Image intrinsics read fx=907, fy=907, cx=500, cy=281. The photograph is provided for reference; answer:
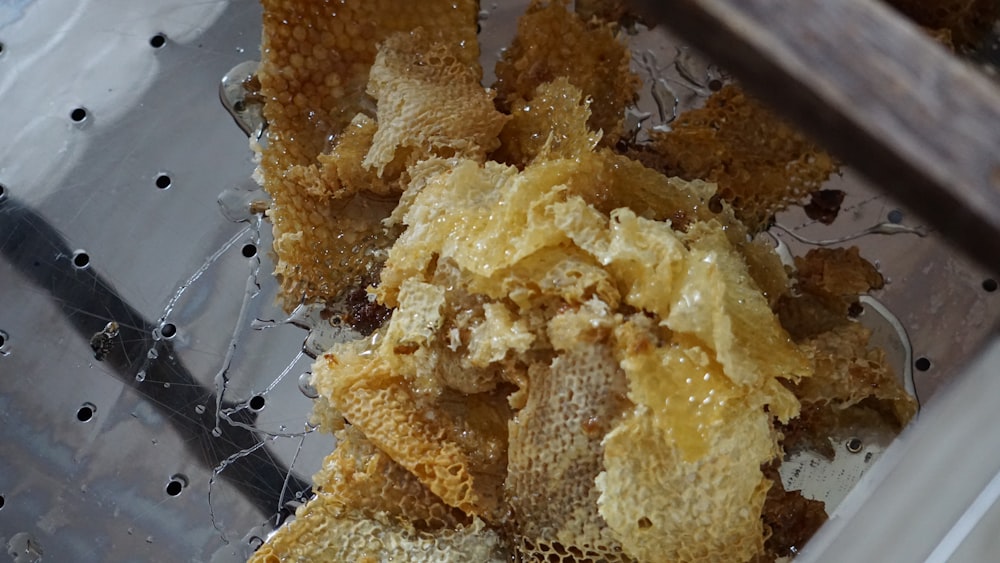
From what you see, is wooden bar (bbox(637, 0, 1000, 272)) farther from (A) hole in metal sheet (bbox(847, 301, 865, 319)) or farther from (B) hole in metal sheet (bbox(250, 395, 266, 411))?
(B) hole in metal sheet (bbox(250, 395, 266, 411))

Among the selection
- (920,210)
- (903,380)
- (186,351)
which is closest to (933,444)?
(920,210)

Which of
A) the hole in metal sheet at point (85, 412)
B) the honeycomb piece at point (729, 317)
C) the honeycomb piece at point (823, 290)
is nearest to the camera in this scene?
the honeycomb piece at point (729, 317)

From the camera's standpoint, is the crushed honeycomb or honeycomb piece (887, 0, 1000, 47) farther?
honeycomb piece (887, 0, 1000, 47)

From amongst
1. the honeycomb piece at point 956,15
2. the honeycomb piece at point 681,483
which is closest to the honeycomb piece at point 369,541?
the honeycomb piece at point 681,483

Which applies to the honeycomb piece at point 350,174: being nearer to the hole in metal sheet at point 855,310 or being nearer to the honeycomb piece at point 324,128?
the honeycomb piece at point 324,128

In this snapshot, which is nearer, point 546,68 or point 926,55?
point 926,55

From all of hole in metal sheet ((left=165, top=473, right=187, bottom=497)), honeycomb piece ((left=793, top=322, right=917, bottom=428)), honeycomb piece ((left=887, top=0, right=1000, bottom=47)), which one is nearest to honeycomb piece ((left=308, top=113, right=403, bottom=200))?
hole in metal sheet ((left=165, top=473, right=187, bottom=497))

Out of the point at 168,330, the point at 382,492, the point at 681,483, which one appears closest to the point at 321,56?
the point at 168,330

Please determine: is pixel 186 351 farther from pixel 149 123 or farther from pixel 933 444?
pixel 933 444
